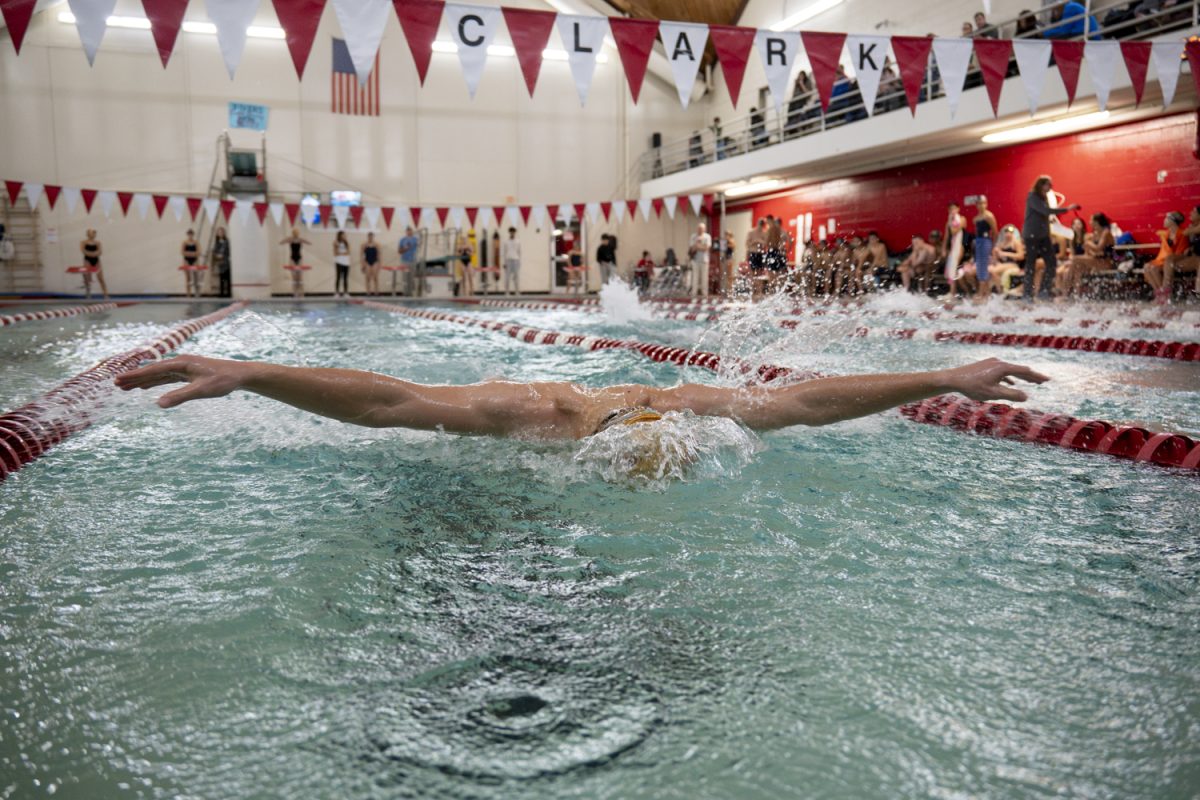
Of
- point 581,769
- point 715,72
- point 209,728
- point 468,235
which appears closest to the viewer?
point 581,769

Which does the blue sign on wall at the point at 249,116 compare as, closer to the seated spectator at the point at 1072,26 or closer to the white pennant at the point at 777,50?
the white pennant at the point at 777,50

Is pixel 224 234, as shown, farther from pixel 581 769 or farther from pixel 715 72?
pixel 581 769

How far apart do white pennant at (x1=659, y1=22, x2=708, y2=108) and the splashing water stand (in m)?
4.44

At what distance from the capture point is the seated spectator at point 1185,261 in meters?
9.94

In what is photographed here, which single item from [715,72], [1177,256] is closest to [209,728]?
[1177,256]

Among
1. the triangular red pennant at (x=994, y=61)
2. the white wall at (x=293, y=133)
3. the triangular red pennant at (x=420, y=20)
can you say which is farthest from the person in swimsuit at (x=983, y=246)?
the white wall at (x=293, y=133)

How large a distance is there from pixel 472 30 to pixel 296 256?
14.3 metres

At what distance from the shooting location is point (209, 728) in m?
1.36

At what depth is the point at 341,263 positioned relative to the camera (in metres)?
A: 19.4

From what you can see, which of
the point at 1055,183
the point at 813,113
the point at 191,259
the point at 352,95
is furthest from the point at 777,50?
the point at 352,95

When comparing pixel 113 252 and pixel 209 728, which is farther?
pixel 113 252

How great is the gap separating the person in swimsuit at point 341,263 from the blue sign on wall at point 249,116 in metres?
2.90

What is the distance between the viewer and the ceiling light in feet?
39.1

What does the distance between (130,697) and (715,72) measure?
79.8 feet
